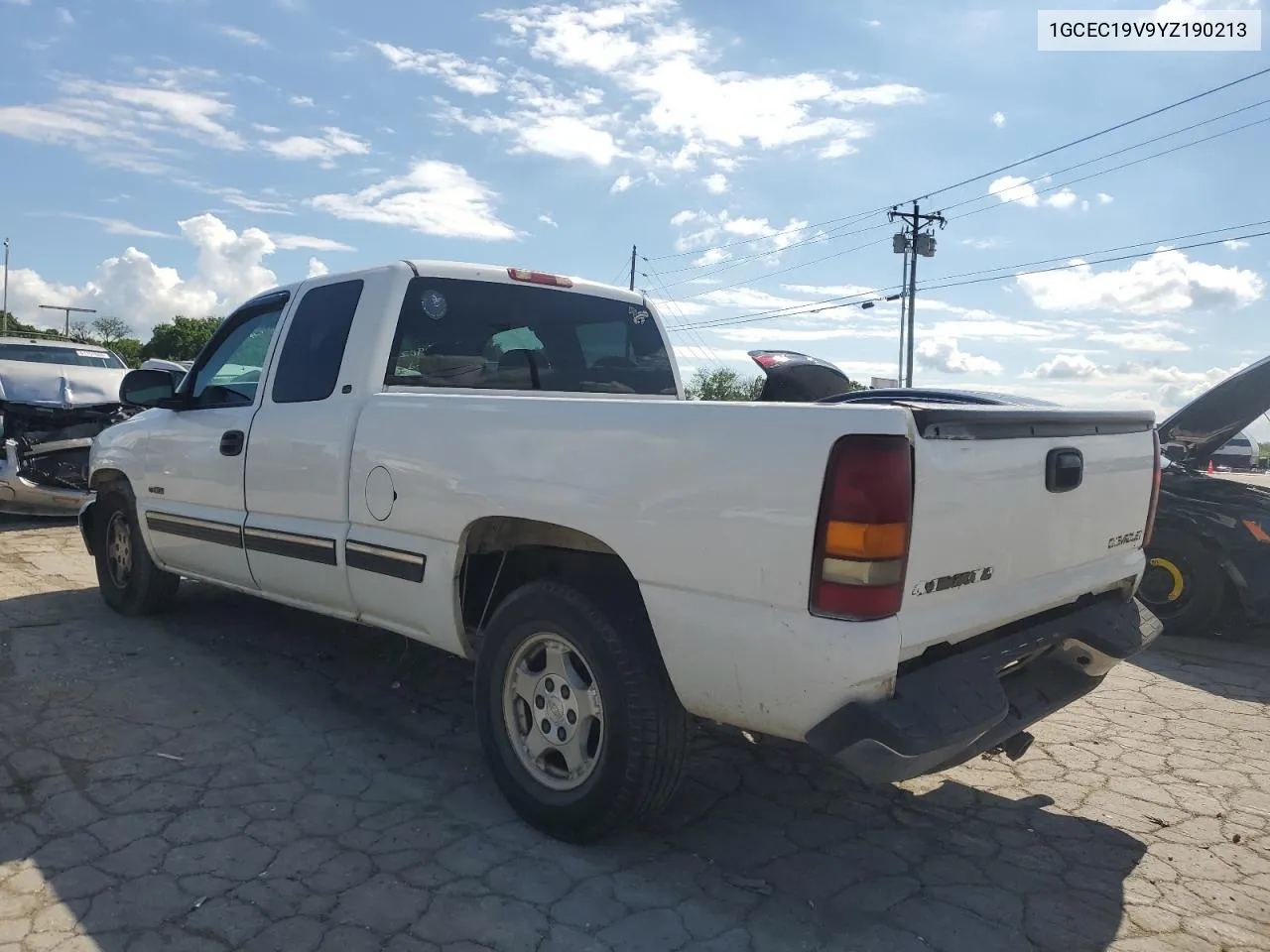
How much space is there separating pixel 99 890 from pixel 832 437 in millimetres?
2525

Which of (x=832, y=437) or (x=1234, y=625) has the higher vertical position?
(x=832, y=437)

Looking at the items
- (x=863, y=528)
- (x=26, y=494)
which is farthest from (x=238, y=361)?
(x=26, y=494)

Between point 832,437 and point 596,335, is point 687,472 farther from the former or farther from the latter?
point 596,335

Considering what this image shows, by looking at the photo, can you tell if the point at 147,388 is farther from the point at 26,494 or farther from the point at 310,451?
the point at 26,494

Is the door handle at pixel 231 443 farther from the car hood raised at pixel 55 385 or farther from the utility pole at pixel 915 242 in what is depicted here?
the utility pole at pixel 915 242

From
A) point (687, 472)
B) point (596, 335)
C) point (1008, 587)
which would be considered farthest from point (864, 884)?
point (596, 335)

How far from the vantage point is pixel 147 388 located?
5.10 meters

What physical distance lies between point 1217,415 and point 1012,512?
13.9ft

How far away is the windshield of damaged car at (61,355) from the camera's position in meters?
11.3

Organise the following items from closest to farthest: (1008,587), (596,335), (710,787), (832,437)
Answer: (832,437)
(1008,587)
(710,787)
(596,335)

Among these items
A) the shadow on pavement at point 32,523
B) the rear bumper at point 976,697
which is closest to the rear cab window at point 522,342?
the rear bumper at point 976,697

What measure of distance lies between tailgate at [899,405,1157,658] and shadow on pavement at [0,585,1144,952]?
0.86m

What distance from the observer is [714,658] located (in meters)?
2.72

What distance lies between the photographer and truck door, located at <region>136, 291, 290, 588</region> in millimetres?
4680
